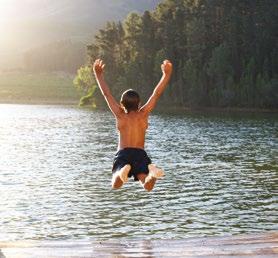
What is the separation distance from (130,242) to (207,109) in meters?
108

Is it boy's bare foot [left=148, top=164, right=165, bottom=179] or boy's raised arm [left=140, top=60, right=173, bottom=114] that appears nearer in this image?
boy's bare foot [left=148, top=164, right=165, bottom=179]

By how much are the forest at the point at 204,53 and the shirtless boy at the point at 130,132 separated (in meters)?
102

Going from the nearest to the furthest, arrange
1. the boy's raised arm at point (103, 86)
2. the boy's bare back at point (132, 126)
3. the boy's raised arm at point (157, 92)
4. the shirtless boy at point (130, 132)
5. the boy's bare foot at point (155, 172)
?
the boy's bare foot at point (155, 172) → the boy's raised arm at point (103, 86) → the shirtless boy at point (130, 132) → the boy's bare back at point (132, 126) → the boy's raised arm at point (157, 92)

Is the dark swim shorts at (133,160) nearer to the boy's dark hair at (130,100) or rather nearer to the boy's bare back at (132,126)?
the boy's bare back at (132,126)

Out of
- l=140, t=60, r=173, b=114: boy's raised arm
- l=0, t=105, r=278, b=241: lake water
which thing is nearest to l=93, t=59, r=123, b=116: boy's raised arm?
l=140, t=60, r=173, b=114: boy's raised arm

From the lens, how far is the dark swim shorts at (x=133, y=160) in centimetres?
1212

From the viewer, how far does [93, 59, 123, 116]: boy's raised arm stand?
1179cm

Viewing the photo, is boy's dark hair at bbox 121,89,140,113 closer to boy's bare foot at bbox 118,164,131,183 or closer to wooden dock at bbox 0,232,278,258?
boy's bare foot at bbox 118,164,131,183

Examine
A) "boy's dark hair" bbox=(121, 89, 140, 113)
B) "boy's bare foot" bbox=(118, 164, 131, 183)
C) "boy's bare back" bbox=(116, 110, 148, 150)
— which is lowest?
"boy's bare foot" bbox=(118, 164, 131, 183)

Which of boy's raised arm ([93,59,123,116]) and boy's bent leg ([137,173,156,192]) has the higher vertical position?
boy's raised arm ([93,59,123,116])

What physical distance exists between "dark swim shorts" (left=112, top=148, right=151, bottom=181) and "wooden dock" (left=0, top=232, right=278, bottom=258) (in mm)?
1612

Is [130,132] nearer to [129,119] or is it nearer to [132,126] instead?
[132,126]

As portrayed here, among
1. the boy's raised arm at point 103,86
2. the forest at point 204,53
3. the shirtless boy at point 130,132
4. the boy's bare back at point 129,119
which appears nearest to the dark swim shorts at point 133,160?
the shirtless boy at point 130,132

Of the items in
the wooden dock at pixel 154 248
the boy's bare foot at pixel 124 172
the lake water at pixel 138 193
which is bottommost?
the lake water at pixel 138 193
